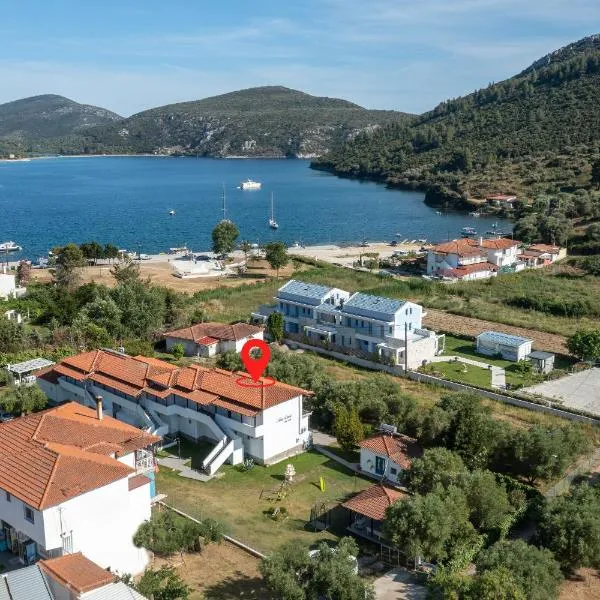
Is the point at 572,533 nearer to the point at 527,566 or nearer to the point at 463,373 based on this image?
the point at 527,566

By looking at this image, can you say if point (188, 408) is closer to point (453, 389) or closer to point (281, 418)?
point (281, 418)

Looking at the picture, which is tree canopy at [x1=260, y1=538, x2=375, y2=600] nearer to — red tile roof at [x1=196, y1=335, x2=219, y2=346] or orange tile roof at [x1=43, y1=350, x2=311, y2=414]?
orange tile roof at [x1=43, y1=350, x2=311, y2=414]

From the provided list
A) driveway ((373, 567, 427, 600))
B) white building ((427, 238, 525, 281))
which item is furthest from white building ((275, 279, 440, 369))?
white building ((427, 238, 525, 281))

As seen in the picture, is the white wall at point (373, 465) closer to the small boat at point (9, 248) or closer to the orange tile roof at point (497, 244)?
the orange tile roof at point (497, 244)

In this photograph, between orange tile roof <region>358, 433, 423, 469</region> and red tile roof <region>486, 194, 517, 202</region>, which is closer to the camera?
orange tile roof <region>358, 433, 423, 469</region>

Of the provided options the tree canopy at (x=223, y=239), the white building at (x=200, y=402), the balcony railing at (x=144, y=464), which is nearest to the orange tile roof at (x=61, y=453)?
the balcony railing at (x=144, y=464)
